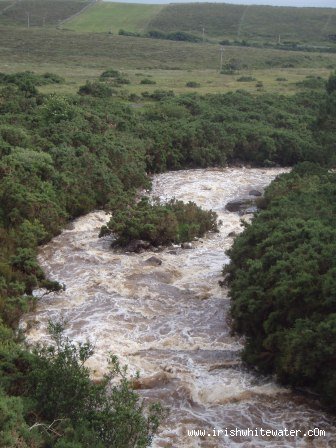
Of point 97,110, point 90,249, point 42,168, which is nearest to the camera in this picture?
point 90,249

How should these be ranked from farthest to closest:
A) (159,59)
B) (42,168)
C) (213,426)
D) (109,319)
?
(159,59) < (42,168) < (109,319) < (213,426)

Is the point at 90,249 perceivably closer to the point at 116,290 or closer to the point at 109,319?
the point at 116,290

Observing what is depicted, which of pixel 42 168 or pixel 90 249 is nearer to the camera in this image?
pixel 90 249

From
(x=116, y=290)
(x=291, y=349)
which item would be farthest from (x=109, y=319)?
(x=291, y=349)

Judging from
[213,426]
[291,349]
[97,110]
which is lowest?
[213,426]

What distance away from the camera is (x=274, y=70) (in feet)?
226

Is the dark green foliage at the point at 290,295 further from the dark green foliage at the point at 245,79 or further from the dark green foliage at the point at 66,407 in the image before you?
the dark green foliage at the point at 245,79

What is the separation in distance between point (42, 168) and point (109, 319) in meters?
10.3

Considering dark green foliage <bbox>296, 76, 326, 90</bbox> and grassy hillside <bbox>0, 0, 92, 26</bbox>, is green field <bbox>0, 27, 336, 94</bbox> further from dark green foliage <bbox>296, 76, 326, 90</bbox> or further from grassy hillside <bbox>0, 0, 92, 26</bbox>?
grassy hillside <bbox>0, 0, 92, 26</bbox>

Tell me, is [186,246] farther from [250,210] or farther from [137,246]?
[250,210]

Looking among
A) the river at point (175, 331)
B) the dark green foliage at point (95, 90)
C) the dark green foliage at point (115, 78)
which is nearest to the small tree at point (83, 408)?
the river at point (175, 331)

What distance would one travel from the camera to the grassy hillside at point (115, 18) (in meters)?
101

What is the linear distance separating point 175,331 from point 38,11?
10372 cm

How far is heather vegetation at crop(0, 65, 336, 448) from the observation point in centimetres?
1120
